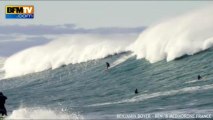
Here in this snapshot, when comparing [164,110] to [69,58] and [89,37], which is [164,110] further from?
[89,37]

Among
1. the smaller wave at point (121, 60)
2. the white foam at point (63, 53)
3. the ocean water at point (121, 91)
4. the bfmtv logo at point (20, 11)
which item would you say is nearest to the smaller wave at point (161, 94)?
the ocean water at point (121, 91)

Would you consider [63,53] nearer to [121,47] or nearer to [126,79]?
[121,47]

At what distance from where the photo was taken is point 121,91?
37938 mm

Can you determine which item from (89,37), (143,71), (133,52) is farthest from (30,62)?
(143,71)

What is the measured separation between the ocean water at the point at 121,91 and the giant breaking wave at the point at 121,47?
64.6 inches

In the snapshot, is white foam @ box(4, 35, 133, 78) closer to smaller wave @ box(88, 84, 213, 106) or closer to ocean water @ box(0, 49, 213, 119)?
ocean water @ box(0, 49, 213, 119)

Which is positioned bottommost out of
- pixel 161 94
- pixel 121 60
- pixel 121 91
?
pixel 161 94

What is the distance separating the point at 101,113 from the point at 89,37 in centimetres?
4443

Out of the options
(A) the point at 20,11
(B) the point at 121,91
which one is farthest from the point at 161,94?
(A) the point at 20,11

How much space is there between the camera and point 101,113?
30656 millimetres

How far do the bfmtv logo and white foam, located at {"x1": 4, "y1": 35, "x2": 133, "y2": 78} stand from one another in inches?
804

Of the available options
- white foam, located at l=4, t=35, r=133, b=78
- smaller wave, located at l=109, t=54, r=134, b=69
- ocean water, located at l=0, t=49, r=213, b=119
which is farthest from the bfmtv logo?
white foam, located at l=4, t=35, r=133, b=78

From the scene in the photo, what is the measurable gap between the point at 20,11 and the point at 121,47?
2210cm

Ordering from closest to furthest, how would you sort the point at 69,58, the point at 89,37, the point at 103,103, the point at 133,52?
the point at 103,103, the point at 133,52, the point at 69,58, the point at 89,37
